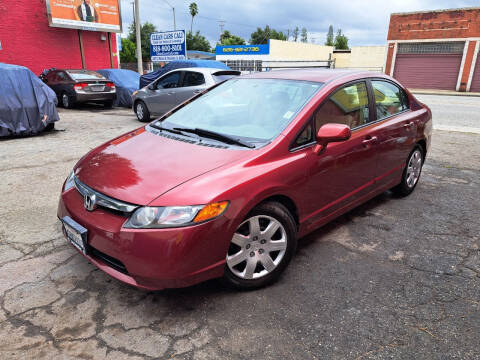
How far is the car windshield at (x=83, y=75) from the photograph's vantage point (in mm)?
12363

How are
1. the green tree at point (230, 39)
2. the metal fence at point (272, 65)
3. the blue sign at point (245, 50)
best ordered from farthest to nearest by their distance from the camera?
the green tree at point (230, 39) → the blue sign at point (245, 50) → the metal fence at point (272, 65)

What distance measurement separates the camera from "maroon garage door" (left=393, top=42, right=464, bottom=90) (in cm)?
2730

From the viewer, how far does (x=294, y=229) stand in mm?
2742

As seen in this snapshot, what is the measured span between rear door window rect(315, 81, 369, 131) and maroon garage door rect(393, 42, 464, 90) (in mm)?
28943

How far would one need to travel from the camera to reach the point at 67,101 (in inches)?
500

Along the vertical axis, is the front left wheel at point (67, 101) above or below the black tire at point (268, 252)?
below

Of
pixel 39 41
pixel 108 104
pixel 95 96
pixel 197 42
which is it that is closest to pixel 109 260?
pixel 95 96

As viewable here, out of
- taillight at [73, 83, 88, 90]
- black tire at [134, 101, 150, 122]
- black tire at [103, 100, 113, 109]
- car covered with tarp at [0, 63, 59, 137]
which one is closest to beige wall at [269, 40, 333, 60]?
black tire at [103, 100, 113, 109]

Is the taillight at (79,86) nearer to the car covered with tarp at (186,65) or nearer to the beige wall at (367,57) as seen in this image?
the car covered with tarp at (186,65)

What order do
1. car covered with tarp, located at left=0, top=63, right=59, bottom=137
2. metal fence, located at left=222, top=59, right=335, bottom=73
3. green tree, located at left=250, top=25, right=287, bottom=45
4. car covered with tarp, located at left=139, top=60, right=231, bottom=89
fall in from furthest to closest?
green tree, located at left=250, top=25, right=287, bottom=45 → metal fence, located at left=222, top=59, right=335, bottom=73 → car covered with tarp, located at left=139, top=60, right=231, bottom=89 → car covered with tarp, located at left=0, top=63, right=59, bottom=137

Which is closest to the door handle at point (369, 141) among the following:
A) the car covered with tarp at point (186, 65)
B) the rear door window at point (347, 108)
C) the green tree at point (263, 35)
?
the rear door window at point (347, 108)

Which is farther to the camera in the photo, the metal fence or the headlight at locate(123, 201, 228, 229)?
the metal fence

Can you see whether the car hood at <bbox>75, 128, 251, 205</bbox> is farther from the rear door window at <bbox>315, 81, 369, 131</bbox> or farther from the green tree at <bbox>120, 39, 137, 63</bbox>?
the green tree at <bbox>120, 39, 137, 63</bbox>

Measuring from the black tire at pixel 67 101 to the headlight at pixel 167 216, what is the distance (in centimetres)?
1165
